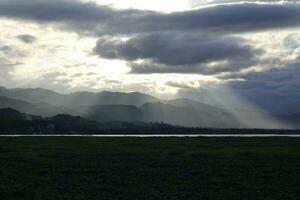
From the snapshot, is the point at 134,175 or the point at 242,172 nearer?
the point at 134,175

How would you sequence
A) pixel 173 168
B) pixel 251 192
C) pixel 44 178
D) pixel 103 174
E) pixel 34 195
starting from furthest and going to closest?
pixel 173 168
pixel 103 174
pixel 44 178
pixel 251 192
pixel 34 195

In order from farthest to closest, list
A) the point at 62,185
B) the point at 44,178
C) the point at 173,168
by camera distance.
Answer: the point at 173,168
the point at 44,178
the point at 62,185

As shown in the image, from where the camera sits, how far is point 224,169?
56438 millimetres

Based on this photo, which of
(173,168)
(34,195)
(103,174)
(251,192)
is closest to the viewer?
(34,195)

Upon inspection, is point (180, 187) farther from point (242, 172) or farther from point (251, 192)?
point (242, 172)

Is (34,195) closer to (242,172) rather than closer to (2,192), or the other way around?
(2,192)

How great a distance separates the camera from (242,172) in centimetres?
5303

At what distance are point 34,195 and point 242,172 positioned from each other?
24.1 m

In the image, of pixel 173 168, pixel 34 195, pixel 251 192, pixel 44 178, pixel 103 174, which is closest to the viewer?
pixel 34 195

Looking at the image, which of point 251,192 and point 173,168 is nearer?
point 251,192

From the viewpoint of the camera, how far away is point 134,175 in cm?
4947

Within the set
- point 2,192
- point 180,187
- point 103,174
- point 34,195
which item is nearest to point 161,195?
point 180,187

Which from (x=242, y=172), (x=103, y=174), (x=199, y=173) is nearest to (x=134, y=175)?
(x=103, y=174)

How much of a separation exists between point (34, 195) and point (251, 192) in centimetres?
1561
